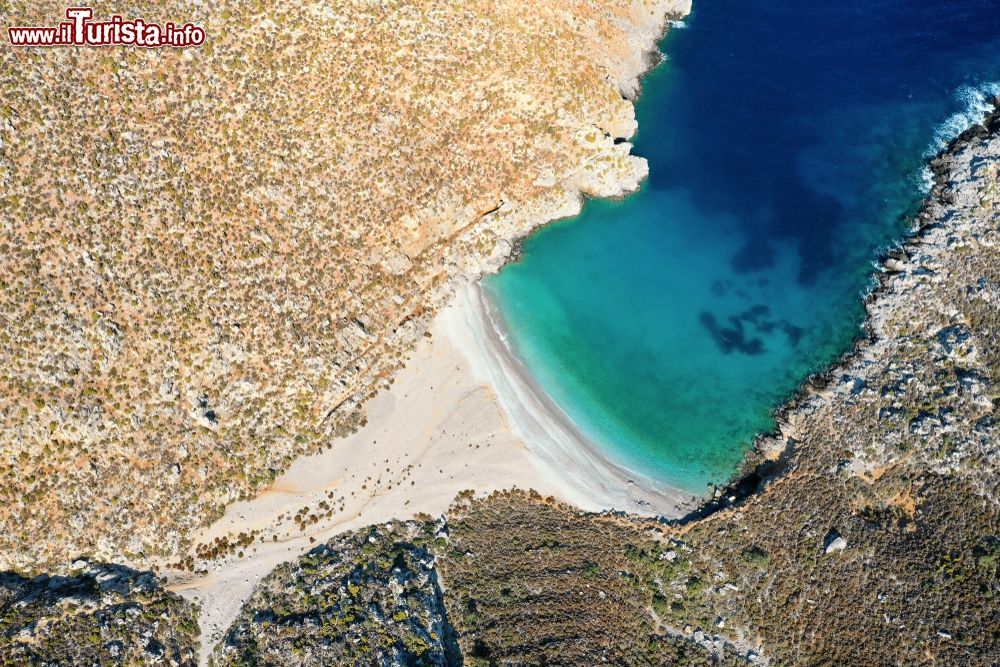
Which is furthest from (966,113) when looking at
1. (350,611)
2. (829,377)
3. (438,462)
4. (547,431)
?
(350,611)

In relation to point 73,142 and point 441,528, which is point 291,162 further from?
point 441,528

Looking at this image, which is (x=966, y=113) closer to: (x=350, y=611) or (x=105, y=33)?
(x=350, y=611)

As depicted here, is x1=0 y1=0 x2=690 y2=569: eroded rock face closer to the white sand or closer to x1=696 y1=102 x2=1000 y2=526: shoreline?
the white sand

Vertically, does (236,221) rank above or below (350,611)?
above

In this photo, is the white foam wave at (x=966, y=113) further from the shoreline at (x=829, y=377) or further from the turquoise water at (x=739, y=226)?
the shoreline at (x=829, y=377)

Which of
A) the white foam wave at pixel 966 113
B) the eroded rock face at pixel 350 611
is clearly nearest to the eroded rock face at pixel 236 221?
the eroded rock face at pixel 350 611
